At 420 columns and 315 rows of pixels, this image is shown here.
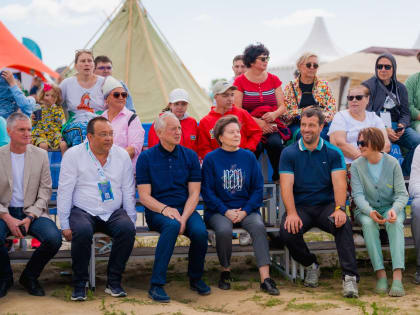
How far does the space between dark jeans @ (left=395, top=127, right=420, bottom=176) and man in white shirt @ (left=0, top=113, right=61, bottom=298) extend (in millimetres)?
4181

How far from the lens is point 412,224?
4.95 meters

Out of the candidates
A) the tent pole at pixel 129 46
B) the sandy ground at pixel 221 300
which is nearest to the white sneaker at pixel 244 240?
the sandy ground at pixel 221 300

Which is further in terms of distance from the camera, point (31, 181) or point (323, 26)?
A: point (323, 26)

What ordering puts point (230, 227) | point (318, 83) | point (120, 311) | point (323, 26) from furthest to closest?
point (323, 26)
point (318, 83)
point (230, 227)
point (120, 311)

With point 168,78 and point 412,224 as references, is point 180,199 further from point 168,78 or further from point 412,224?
point 168,78

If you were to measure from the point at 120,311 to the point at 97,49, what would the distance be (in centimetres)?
795

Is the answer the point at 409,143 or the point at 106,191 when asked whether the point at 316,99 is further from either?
the point at 106,191

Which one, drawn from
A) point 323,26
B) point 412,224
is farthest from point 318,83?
point 323,26

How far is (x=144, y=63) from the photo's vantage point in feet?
35.2

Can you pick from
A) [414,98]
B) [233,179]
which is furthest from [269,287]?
[414,98]

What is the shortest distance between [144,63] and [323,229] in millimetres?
6835

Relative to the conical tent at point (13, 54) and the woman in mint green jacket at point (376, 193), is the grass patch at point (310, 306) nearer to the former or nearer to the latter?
the woman in mint green jacket at point (376, 193)

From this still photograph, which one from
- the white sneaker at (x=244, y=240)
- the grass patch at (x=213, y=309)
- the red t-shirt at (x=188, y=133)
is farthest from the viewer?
the red t-shirt at (x=188, y=133)

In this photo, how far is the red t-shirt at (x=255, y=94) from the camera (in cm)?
594
